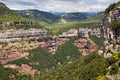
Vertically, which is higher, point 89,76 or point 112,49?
point 112,49

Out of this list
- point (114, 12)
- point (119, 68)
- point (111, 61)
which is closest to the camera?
point (119, 68)

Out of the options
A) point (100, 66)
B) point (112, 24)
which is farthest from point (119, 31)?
point (100, 66)

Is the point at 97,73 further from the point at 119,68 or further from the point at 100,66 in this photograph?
the point at 119,68

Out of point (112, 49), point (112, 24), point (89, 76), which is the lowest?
point (89, 76)

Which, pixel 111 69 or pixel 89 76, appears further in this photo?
pixel 89 76

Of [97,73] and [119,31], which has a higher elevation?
[119,31]

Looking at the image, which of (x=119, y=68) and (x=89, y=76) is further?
(x=89, y=76)

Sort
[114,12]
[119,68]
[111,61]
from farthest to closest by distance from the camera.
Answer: [114,12], [111,61], [119,68]

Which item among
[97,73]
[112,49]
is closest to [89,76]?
[97,73]

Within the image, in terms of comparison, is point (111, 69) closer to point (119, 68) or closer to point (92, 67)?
point (119, 68)
